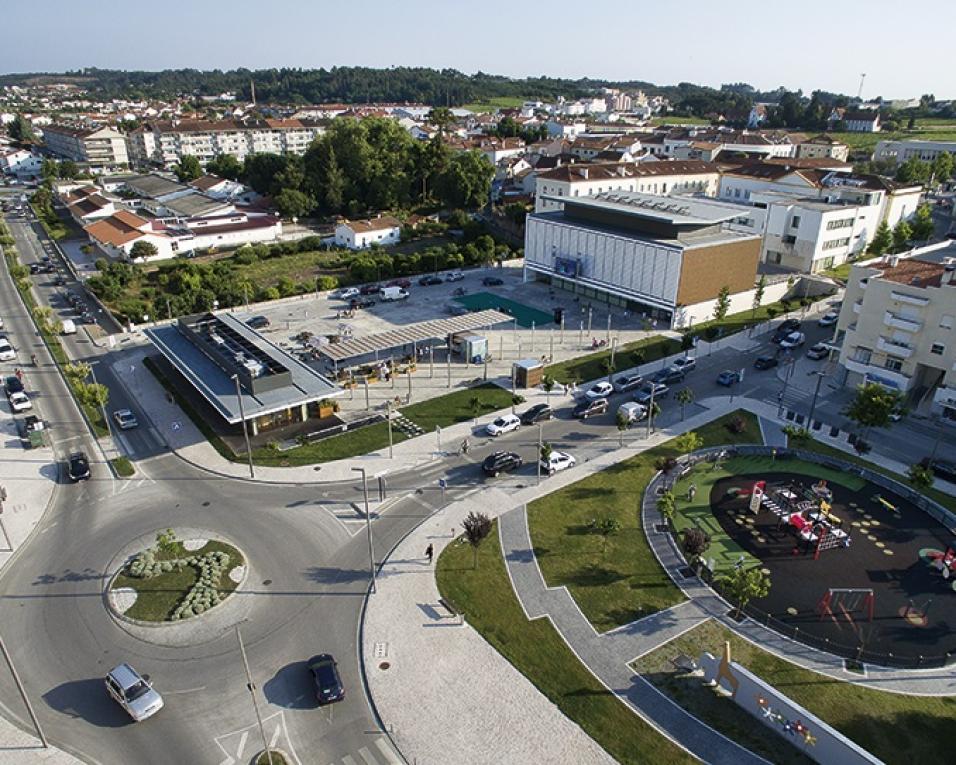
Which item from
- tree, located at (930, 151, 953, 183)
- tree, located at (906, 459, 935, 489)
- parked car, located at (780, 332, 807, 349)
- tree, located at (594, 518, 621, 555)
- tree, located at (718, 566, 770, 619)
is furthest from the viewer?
tree, located at (930, 151, 953, 183)

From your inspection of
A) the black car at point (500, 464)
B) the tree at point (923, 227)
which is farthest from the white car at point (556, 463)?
the tree at point (923, 227)

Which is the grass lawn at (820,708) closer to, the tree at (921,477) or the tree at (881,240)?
the tree at (921,477)

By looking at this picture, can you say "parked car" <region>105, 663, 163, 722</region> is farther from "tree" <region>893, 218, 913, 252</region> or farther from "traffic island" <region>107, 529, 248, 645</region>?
"tree" <region>893, 218, 913, 252</region>

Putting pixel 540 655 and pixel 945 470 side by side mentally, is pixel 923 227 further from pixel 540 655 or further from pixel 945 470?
pixel 540 655

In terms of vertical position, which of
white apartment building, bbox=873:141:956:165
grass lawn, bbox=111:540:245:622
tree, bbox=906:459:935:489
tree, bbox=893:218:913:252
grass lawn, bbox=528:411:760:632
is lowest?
grass lawn, bbox=111:540:245:622

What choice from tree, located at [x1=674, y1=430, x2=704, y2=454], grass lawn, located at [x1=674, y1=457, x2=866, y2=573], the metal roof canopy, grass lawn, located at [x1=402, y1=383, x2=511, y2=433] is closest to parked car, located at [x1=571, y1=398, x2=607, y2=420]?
grass lawn, located at [x1=402, y1=383, x2=511, y2=433]

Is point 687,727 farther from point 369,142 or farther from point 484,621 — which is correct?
point 369,142
